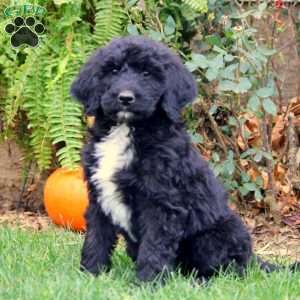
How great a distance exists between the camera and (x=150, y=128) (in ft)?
13.9

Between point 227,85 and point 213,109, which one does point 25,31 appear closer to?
point 213,109

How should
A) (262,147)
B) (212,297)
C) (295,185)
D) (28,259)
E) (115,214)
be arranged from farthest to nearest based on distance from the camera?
(295,185) → (262,147) → (28,259) → (115,214) → (212,297)

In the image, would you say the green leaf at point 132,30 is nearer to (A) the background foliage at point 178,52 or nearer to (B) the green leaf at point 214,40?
(A) the background foliage at point 178,52

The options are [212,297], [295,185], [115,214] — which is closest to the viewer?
[212,297]

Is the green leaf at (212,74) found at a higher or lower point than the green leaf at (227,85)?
higher

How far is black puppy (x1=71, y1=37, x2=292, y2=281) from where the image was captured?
4109 mm

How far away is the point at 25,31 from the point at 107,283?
102 inches

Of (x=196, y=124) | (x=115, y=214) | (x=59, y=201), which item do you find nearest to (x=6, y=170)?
(x=59, y=201)

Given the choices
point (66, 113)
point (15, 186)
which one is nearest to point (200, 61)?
point (66, 113)

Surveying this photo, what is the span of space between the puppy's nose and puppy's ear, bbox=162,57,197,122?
0.23m

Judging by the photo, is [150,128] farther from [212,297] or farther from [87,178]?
[212,297]

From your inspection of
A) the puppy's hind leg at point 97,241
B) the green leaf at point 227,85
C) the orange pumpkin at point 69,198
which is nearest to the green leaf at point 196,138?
the green leaf at point 227,85

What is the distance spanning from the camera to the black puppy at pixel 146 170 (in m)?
4.11

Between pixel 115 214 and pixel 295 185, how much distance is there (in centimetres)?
268
